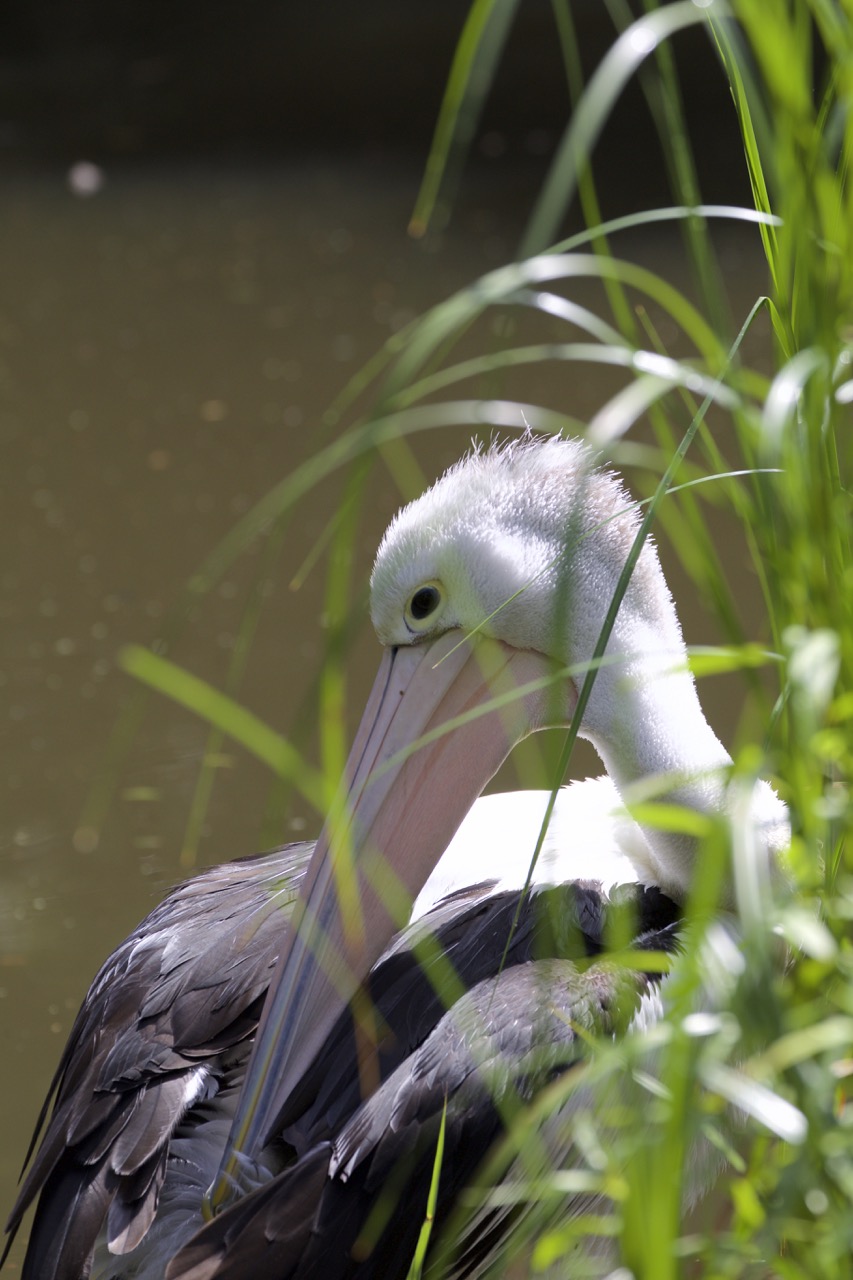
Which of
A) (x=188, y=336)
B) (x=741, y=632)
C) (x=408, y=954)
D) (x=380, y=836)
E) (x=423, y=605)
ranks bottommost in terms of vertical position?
(x=408, y=954)

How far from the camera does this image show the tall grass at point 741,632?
2.88ft

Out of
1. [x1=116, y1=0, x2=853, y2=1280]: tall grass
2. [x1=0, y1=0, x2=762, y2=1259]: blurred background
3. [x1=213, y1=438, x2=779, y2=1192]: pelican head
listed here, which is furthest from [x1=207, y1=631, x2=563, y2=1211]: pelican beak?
[x1=116, y1=0, x2=853, y2=1280]: tall grass

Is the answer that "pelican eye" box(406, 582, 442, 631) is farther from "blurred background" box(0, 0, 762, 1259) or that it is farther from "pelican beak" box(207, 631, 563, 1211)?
"blurred background" box(0, 0, 762, 1259)

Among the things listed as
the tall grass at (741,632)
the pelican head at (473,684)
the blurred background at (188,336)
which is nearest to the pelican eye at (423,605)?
the pelican head at (473,684)

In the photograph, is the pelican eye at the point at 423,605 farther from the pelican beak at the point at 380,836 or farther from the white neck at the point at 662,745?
the white neck at the point at 662,745

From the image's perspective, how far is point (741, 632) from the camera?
1.03 meters

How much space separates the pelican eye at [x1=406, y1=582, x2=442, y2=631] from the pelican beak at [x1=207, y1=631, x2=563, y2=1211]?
3cm

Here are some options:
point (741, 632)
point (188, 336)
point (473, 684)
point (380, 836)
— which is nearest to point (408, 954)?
point (380, 836)

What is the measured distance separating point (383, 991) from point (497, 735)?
296 millimetres

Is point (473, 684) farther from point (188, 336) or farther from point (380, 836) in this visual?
point (188, 336)

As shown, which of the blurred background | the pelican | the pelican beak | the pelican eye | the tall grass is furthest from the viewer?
the blurred background

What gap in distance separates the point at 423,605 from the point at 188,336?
344 centimetres

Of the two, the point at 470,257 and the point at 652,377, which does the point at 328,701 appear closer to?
the point at 652,377

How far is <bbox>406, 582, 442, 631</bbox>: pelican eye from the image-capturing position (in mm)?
1741
